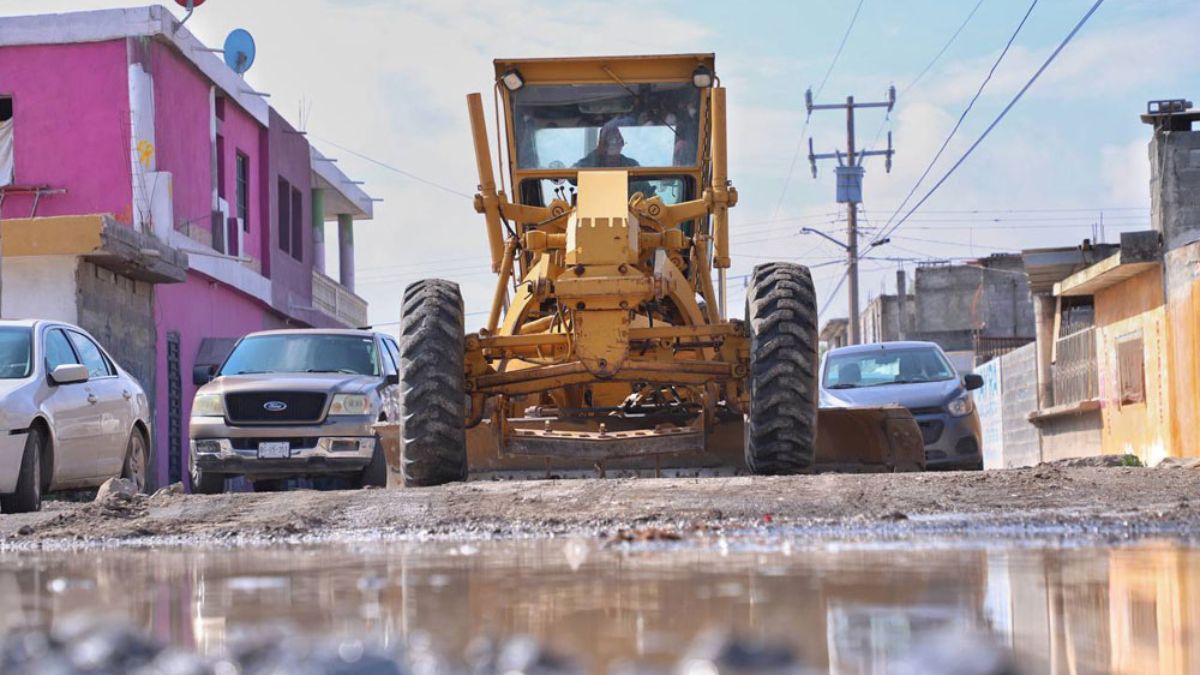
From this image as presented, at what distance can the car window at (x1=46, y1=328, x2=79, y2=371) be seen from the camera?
43.6 feet

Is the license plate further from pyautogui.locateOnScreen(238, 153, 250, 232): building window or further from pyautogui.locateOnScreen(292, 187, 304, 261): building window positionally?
pyautogui.locateOnScreen(292, 187, 304, 261): building window

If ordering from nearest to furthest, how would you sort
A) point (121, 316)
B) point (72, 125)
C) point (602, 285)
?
1. point (602, 285)
2. point (121, 316)
3. point (72, 125)

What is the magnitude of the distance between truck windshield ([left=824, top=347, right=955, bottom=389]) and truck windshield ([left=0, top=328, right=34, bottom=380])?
824cm

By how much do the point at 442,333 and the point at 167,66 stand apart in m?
17.9

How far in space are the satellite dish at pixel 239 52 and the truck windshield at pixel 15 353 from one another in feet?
66.3

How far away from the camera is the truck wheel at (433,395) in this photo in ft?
37.5

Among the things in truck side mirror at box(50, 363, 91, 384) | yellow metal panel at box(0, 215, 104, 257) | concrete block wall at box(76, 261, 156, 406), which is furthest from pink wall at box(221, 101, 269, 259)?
truck side mirror at box(50, 363, 91, 384)

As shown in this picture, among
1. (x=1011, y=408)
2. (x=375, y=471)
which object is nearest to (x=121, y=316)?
(x=375, y=471)

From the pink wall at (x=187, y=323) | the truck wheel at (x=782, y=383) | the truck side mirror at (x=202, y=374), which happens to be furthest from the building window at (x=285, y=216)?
the truck wheel at (x=782, y=383)

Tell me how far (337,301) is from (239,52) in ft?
27.8

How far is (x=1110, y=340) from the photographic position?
27.0 m

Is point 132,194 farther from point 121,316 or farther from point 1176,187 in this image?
point 1176,187

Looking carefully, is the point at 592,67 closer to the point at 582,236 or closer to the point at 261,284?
the point at 582,236

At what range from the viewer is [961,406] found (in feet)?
55.8
